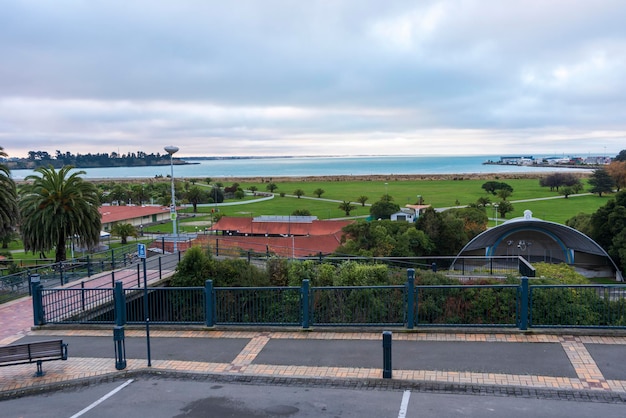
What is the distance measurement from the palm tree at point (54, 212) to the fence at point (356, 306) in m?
10.5

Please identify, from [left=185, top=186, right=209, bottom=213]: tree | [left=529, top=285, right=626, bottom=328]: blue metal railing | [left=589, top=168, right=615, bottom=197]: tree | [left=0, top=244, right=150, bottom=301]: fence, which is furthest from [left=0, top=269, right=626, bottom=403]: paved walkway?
[left=589, top=168, right=615, bottom=197]: tree

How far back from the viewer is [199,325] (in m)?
12.6

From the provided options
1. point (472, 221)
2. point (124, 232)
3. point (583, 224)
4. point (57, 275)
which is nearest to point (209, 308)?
point (57, 275)

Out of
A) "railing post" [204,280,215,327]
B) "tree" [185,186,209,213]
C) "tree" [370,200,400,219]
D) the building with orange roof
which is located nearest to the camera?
"railing post" [204,280,215,327]

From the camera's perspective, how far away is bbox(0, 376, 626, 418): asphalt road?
805 cm

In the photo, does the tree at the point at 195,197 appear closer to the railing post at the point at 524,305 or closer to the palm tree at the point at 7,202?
the palm tree at the point at 7,202

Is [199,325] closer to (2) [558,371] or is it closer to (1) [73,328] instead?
(1) [73,328]

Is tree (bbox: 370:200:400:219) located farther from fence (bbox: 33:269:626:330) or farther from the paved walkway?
the paved walkway

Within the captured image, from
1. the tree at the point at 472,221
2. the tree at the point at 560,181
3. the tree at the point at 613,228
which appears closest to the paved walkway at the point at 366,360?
the tree at the point at 613,228

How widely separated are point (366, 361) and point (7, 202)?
19646 millimetres

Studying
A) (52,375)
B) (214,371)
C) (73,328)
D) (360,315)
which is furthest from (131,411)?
(360,315)

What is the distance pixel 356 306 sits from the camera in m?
13.5

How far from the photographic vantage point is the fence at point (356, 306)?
1222cm

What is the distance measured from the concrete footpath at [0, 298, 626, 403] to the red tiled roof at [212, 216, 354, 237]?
42.6 metres
